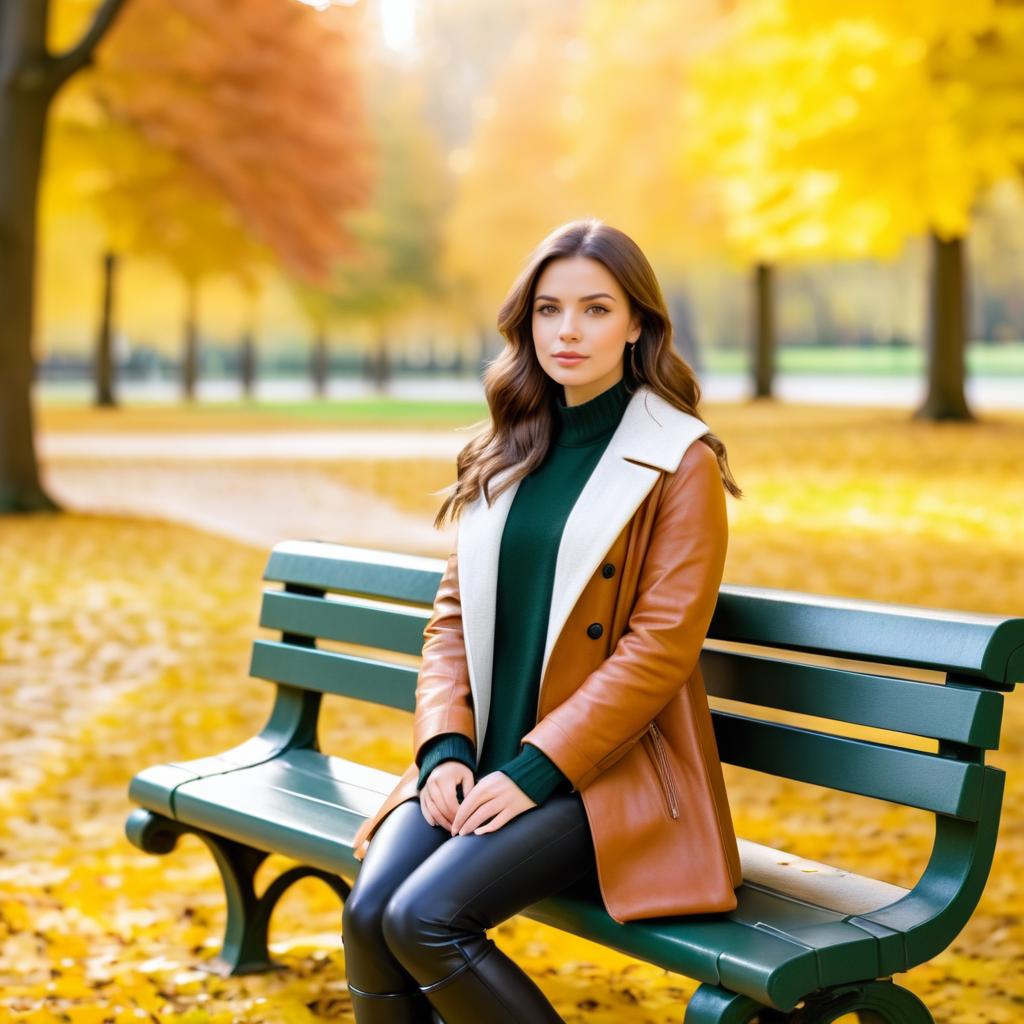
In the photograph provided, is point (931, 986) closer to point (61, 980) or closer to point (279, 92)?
point (61, 980)

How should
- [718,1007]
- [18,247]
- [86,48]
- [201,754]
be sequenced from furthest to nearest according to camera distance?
[18,247] < [86,48] < [201,754] < [718,1007]

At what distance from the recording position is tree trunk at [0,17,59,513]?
12641 millimetres

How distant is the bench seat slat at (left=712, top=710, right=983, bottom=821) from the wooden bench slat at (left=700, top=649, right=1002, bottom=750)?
0.15 ft

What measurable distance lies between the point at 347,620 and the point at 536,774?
4.50ft

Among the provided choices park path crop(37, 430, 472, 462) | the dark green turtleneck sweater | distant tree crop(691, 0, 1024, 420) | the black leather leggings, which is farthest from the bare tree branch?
the black leather leggings

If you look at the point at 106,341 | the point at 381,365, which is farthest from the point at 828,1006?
the point at 381,365

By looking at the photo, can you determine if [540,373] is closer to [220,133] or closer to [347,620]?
[347,620]

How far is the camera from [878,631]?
2.91m

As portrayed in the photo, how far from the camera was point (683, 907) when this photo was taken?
275 centimetres

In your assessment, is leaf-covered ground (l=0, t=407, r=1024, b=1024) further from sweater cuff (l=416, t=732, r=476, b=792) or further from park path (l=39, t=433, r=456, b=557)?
park path (l=39, t=433, r=456, b=557)

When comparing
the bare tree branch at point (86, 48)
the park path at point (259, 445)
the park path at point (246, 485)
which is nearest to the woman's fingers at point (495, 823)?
the park path at point (246, 485)

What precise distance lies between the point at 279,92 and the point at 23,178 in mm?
10174

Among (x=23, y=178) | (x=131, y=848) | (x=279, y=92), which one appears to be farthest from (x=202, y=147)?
(x=131, y=848)

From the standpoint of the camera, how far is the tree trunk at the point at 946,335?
2105 cm
